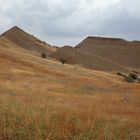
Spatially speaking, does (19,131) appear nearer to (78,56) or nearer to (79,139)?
(79,139)

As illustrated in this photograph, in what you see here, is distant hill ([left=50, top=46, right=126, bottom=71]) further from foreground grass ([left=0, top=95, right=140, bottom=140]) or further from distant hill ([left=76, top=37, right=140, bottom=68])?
foreground grass ([left=0, top=95, right=140, bottom=140])

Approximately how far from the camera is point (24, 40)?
469 ft

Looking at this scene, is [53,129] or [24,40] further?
[24,40]

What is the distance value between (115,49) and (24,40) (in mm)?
47703

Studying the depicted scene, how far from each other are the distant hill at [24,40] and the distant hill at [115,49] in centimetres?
3134

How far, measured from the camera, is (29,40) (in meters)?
144

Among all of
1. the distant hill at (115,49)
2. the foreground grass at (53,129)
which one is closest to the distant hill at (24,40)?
the distant hill at (115,49)

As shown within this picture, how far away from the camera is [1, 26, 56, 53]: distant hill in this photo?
134250 millimetres

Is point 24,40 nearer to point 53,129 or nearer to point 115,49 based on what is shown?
point 115,49

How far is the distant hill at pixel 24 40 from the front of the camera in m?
134

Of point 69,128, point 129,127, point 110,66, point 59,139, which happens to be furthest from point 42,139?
point 110,66

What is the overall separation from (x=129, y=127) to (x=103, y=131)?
2.11 m

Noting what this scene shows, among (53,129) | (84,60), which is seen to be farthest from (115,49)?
(53,129)

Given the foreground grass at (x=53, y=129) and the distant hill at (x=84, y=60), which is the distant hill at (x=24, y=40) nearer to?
the distant hill at (x=84, y=60)
